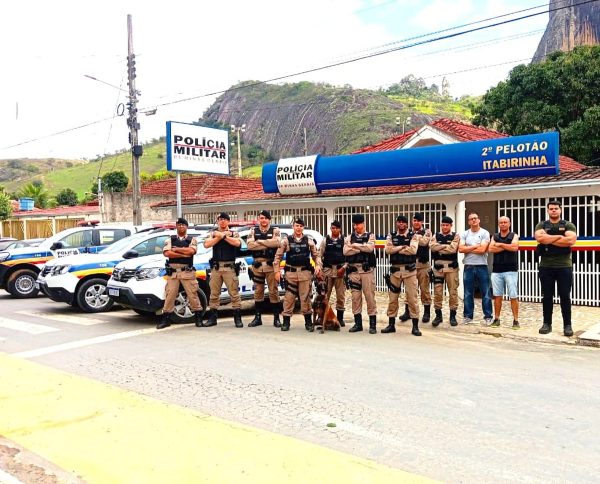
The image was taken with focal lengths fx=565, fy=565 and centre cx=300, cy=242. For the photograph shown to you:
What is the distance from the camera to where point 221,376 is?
6137 millimetres

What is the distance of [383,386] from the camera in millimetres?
5688

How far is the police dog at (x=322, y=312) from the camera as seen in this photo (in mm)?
8898

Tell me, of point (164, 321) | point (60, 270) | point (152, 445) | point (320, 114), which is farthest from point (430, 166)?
point (320, 114)

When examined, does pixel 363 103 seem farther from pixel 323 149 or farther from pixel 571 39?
pixel 571 39

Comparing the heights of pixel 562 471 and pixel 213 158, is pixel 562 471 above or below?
below

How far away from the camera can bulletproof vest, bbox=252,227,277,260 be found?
9.09 metres

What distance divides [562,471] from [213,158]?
14.6 meters

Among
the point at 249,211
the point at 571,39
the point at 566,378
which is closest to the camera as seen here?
the point at 566,378

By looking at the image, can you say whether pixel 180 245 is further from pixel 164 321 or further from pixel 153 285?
pixel 164 321

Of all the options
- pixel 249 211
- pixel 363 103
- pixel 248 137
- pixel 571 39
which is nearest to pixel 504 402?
pixel 249 211

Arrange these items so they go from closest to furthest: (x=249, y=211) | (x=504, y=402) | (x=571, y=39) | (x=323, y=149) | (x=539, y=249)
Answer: (x=504, y=402) < (x=539, y=249) < (x=249, y=211) < (x=571, y=39) < (x=323, y=149)

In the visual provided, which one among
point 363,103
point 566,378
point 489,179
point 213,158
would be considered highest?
point 363,103

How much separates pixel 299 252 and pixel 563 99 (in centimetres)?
1881

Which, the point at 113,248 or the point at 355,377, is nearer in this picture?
the point at 355,377
